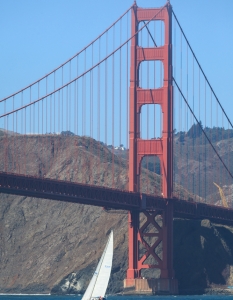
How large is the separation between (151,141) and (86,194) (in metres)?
7.25

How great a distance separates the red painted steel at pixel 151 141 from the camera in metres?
95.1

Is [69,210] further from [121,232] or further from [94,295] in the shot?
[94,295]

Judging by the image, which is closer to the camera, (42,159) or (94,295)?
(94,295)

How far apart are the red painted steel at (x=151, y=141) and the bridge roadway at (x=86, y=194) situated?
1.57 m

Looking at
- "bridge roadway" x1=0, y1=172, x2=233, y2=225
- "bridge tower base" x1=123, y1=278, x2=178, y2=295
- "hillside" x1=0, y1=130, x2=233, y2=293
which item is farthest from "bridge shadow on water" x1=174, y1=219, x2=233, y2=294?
"bridge tower base" x1=123, y1=278, x2=178, y2=295

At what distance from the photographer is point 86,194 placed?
301 ft

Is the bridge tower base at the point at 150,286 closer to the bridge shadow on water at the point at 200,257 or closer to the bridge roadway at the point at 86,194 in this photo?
the bridge roadway at the point at 86,194

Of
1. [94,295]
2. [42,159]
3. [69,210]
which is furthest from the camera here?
[42,159]

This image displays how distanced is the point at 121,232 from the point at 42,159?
27.7 meters

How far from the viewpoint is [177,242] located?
10694cm

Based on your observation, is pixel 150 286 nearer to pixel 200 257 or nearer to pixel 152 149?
pixel 152 149

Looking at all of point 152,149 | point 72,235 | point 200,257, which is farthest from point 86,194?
point 72,235

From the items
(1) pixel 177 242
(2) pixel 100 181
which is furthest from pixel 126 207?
(2) pixel 100 181

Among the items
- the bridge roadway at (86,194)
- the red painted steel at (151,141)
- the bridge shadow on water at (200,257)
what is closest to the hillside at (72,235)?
the bridge shadow on water at (200,257)
